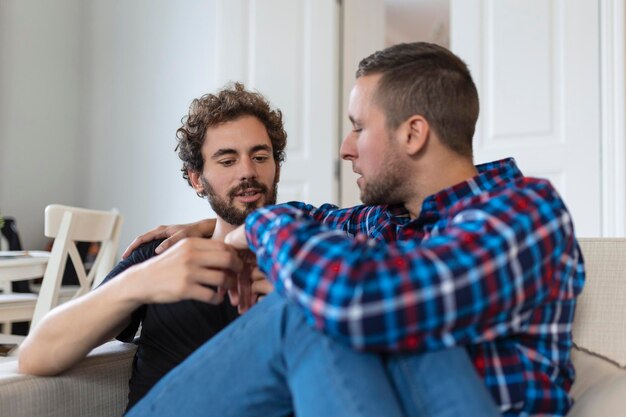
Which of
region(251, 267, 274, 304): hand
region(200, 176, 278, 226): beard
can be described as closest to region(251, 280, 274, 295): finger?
region(251, 267, 274, 304): hand

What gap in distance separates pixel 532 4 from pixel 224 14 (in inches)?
57.1

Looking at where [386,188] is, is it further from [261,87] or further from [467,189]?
[261,87]

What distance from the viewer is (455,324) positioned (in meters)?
0.80

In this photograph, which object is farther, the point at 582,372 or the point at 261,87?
the point at 261,87

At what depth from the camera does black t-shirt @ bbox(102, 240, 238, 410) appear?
1.23m

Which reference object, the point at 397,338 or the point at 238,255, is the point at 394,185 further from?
the point at 397,338

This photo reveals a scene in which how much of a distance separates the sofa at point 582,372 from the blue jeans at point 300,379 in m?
0.19

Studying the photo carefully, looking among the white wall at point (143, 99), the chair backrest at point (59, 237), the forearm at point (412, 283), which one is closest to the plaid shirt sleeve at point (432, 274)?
the forearm at point (412, 283)

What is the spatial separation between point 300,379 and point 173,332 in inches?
18.5

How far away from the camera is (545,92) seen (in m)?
2.65

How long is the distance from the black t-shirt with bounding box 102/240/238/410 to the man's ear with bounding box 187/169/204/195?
0.47 metres

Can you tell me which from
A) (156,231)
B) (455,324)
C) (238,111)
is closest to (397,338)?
(455,324)

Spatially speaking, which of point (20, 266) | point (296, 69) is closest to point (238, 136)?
point (20, 266)

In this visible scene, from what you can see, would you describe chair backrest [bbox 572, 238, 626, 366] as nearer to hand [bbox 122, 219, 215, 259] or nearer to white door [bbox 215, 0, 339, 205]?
hand [bbox 122, 219, 215, 259]
